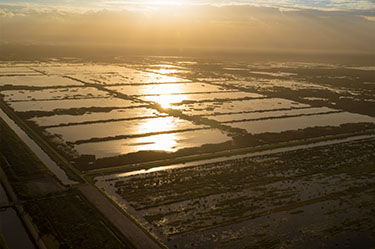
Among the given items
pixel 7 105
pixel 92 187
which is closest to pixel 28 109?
pixel 7 105

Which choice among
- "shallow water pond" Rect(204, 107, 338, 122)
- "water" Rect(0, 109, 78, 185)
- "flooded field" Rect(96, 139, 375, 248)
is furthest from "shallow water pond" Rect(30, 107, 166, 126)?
"flooded field" Rect(96, 139, 375, 248)

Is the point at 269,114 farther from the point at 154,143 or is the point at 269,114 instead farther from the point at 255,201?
the point at 255,201

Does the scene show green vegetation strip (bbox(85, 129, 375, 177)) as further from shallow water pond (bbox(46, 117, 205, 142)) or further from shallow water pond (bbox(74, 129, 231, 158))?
shallow water pond (bbox(46, 117, 205, 142))

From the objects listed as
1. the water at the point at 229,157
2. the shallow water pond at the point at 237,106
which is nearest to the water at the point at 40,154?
the water at the point at 229,157

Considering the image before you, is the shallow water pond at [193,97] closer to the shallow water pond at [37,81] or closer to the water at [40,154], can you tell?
the shallow water pond at [37,81]

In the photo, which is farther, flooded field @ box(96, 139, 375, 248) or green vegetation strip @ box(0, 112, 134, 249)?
flooded field @ box(96, 139, 375, 248)

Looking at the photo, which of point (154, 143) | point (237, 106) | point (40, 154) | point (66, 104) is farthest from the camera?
point (237, 106)

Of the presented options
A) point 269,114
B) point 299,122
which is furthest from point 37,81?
point 299,122

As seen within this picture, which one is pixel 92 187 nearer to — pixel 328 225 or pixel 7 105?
pixel 328 225
